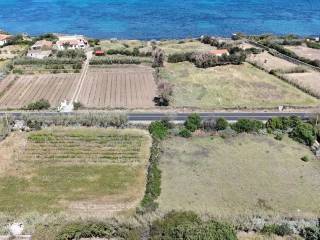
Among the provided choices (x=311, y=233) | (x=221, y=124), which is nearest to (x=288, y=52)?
(x=221, y=124)

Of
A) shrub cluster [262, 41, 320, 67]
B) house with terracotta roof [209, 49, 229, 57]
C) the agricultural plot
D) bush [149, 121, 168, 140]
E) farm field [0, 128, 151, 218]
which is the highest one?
house with terracotta roof [209, 49, 229, 57]

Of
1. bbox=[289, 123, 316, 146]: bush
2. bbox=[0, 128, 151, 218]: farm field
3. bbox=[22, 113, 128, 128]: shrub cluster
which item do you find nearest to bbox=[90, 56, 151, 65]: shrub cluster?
bbox=[22, 113, 128, 128]: shrub cluster

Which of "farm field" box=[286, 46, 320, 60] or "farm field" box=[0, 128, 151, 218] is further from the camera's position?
"farm field" box=[286, 46, 320, 60]

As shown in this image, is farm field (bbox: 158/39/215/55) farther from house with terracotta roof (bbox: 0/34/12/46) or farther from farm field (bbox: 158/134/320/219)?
farm field (bbox: 158/134/320/219)

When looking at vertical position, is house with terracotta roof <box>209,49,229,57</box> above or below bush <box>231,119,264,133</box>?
above

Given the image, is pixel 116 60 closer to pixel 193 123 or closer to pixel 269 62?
pixel 269 62

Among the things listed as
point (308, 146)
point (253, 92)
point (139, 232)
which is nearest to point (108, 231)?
point (139, 232)

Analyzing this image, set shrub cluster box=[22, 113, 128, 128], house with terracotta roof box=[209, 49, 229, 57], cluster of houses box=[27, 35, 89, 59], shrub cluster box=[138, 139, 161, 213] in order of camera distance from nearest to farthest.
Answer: shrub cluster box=[138, 139, 161, 213] < shrub cluster box=[22, 113, 128, 128] < house with terracotta roof box=[209, 49, 229, 57] < cluster of houses box=[27, 35, 89, 59]

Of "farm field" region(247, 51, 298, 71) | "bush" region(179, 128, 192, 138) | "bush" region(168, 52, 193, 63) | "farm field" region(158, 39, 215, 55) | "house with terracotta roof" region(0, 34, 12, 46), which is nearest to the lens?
"bush" region(179, 128, 192, 138)
